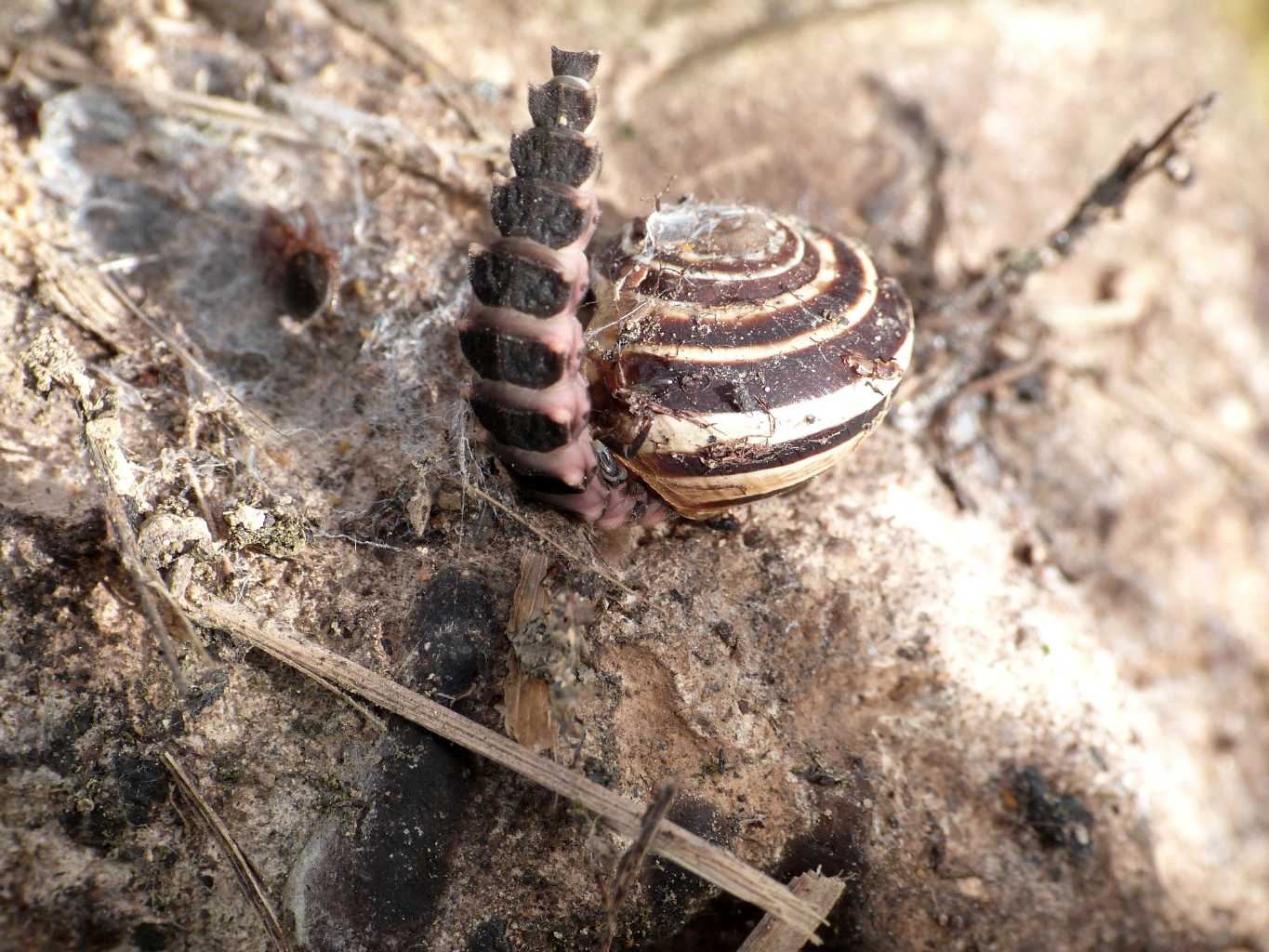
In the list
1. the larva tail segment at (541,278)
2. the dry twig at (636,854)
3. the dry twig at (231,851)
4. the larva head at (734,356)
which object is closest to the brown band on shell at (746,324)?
the larva head at (734,356)

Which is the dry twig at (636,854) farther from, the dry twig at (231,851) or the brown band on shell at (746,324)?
the brown band on shell at (746,324)

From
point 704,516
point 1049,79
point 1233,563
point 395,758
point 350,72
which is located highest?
point 1049,79

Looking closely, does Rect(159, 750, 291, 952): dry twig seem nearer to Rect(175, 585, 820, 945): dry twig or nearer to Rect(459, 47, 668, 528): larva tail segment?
Rect(175, 585, 820, 945): dry twig

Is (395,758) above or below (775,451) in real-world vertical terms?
below

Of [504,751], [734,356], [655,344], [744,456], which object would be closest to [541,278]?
[655,344]

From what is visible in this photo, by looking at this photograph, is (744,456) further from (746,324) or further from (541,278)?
(541,278)

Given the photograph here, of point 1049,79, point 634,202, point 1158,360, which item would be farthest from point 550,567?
→ point 1049,79

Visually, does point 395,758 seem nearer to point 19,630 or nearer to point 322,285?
point 19,630
